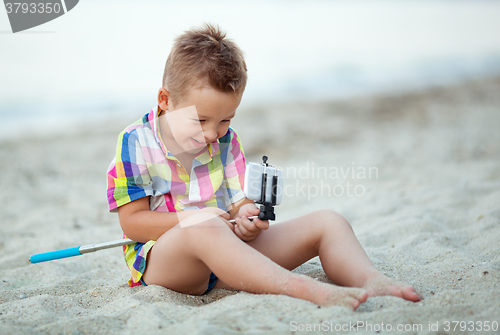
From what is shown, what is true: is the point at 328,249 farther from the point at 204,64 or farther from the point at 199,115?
the point at 204,64

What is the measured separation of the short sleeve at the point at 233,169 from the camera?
1.84 meters

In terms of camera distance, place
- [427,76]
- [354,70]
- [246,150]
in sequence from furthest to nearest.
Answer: [354,70] < [427,76] < [246,150]

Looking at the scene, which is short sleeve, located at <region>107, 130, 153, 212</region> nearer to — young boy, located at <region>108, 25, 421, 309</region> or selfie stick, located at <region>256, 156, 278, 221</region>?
young boy, located at <region>108, 25, 421, 309</region>

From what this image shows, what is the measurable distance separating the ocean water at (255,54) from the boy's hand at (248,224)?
664cm

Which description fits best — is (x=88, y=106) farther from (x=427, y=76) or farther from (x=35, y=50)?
(x=427, y=76)

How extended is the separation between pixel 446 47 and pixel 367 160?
39.1ft

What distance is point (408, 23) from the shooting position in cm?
1623

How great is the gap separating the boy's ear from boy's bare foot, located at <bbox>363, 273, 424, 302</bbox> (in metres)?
1.05

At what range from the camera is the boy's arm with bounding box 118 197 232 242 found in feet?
5.31

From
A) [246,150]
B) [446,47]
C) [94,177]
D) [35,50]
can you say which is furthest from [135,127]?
[446,47]

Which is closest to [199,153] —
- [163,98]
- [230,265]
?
[163,98]

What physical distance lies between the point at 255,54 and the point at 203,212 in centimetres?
1242

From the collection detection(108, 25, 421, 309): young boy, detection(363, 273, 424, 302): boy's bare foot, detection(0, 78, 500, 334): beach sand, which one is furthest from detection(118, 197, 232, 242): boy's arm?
detection(363, 273, 424, 302): boy's bare foot

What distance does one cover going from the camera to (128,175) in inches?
64.2
